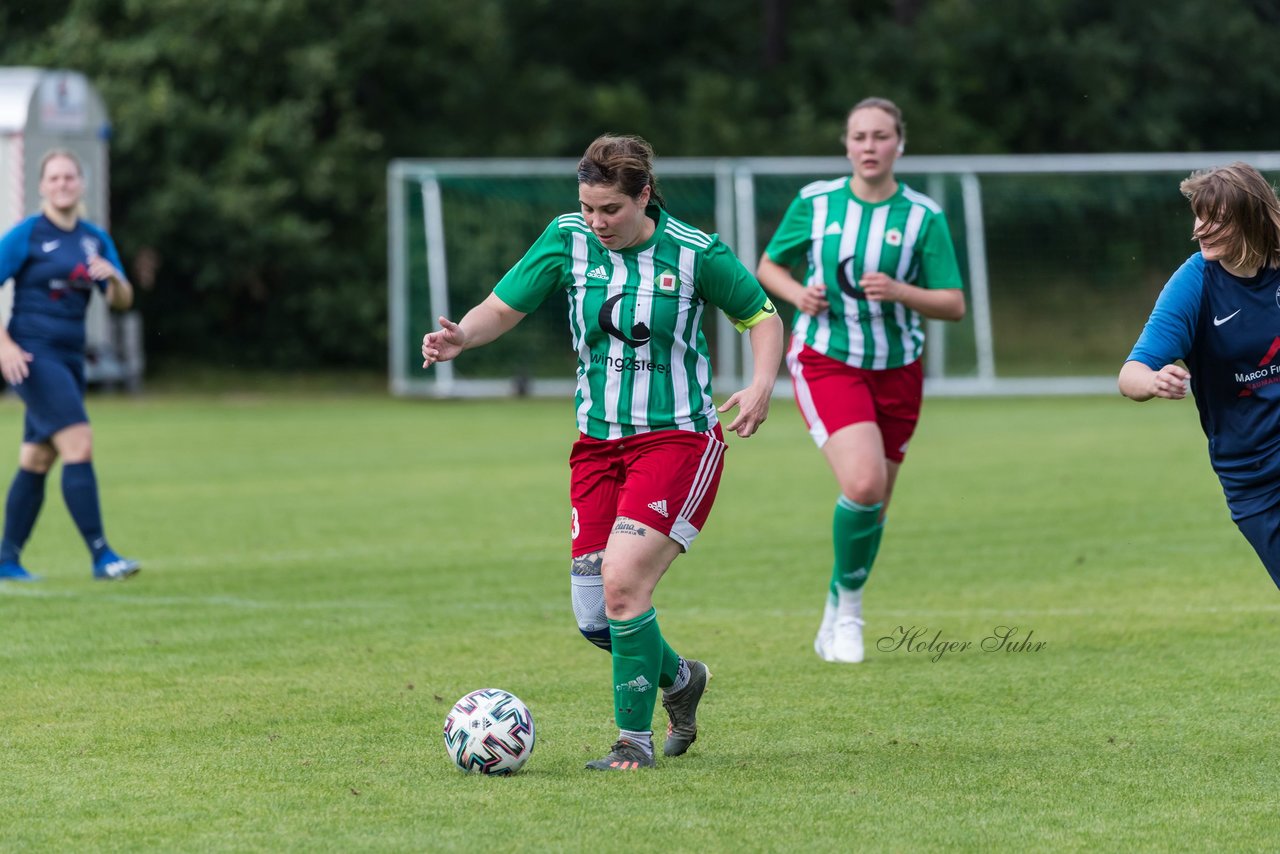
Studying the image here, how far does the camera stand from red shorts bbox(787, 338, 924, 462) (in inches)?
285

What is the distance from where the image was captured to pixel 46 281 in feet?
30.2

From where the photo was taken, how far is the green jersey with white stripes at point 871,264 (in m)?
7.30

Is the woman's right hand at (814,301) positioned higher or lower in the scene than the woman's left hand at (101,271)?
lower

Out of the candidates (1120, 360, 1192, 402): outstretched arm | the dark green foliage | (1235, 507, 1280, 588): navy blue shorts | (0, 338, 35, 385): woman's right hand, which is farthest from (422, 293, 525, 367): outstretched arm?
the dark green foliage

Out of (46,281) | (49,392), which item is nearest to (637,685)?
(49,392)

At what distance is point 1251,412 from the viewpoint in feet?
16.3

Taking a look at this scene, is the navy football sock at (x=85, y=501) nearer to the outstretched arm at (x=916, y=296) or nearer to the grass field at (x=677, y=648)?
the grass field at (x=677, y=648)

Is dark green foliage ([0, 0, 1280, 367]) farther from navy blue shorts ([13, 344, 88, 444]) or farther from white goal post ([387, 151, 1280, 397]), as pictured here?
navy blue shorts ([13, 344, 88, 444])

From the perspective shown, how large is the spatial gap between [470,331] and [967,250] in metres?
19.9

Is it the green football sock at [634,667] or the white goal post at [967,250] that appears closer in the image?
the green football sock at [634,667]

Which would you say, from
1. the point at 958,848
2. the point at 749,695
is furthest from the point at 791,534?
the point at 958,848

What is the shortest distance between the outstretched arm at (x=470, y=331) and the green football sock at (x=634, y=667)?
3.09 ft

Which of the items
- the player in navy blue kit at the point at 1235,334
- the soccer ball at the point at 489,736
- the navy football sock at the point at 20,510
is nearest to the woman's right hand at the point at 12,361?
the navy football sock at the point at 20,510

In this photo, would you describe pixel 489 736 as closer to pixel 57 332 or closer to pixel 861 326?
pixel 861 326
